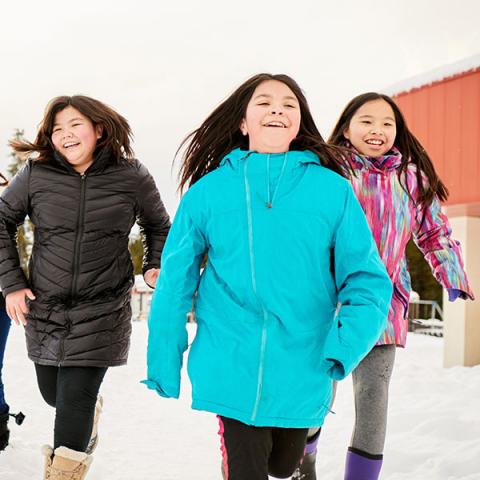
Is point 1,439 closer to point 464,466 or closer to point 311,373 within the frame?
point 311,373

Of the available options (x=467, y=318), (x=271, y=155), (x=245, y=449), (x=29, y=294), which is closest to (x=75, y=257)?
(x=29, y=294)

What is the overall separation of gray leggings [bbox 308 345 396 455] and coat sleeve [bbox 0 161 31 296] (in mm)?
1686

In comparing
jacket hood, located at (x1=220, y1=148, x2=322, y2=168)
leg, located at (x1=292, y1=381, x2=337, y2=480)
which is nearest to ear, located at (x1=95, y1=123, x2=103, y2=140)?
jacket hood, located at (x1=220, y1=148, x2=322, y2=168)

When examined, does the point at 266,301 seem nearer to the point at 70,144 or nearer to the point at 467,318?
the point at 70,144

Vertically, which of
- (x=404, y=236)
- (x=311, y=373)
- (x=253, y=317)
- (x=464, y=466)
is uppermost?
(x=404, y=236)

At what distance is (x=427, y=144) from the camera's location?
944 cm

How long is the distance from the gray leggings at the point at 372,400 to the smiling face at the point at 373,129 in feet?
3.21

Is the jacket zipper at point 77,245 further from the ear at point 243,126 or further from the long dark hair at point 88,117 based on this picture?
the ear at point 243,126

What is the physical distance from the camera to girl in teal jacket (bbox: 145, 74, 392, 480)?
91.8 inches

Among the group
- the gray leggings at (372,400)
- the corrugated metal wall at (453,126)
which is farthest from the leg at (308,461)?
the corrugated metal wall at (453,126)

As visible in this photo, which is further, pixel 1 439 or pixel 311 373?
pixel 1 439

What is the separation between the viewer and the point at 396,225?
3193 millimetres

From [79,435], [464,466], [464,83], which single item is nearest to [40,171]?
[79,435]

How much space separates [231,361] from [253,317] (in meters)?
0.17
